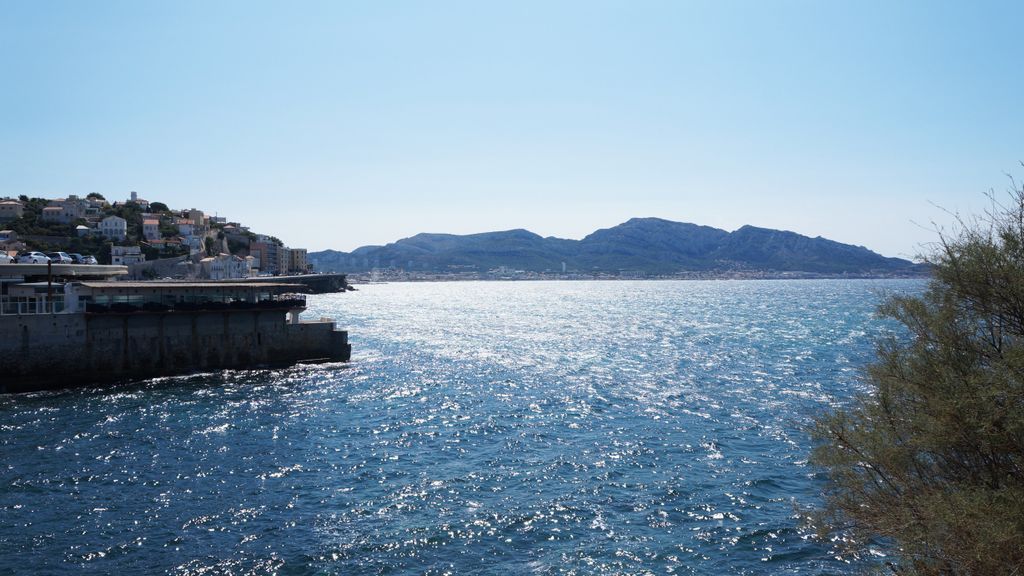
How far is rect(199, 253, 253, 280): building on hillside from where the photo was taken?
13412 cm

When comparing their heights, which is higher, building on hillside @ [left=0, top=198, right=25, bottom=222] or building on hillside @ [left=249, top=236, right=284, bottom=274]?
building on hillside @ [left=0, top=198, right=25, bottom=222]

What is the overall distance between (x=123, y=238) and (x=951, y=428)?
546 ft

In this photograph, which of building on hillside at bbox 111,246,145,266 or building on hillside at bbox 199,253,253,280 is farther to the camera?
building on hillside at bbox 199,253,253,280

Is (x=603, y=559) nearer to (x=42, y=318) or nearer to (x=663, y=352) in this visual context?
(x=42, y=318)

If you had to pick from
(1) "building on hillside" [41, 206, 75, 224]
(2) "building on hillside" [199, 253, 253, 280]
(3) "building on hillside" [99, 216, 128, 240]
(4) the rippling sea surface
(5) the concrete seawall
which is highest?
(1) "building on hillside" [41, 206, 75, 224]

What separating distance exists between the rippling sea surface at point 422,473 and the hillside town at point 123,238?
89.9 m

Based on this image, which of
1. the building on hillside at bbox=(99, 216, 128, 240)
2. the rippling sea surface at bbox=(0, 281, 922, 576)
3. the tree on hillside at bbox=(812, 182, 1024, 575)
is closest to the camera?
the tree on hillside at bbox=(812, 182, 1024, 575)

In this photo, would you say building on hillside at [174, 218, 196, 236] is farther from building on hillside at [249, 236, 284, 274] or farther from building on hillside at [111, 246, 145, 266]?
building on hillside at [111, 246, 145, 266]

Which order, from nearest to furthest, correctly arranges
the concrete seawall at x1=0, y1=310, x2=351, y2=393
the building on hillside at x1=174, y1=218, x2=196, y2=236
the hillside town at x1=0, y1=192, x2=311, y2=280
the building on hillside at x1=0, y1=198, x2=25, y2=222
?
the concrete seawall at x1=0, y1=310, x2=351, y2=393 → the hillside town at x1=0, y1=192, x2=311, y2=280 → the building on hillside at x1=0, y1=198, x2=25, y2=222 → the building on hillside at x1=174, y1=218, x2=196, y2=236

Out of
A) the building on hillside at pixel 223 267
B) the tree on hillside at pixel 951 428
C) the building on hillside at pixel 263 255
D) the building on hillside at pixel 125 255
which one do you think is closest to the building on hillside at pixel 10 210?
the building on hillside at pixel 125 255

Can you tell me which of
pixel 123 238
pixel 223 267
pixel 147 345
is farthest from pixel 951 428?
A: pixel 123 238

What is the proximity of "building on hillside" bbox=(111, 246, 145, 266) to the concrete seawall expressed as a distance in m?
92.1

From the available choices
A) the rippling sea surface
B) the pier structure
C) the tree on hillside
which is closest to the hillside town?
the pier structure

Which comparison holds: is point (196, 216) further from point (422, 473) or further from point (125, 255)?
point (422, 473)
